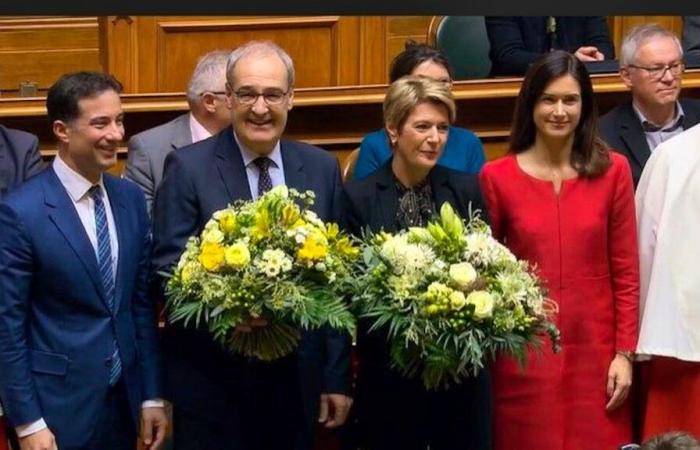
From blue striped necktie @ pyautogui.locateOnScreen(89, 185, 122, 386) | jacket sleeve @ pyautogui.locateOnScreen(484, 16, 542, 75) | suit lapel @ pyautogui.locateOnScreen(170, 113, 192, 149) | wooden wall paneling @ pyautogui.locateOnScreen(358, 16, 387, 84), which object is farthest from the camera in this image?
wooden wall paneling @ pyautogui.locateOnScreen(358, 16, 387, 84)

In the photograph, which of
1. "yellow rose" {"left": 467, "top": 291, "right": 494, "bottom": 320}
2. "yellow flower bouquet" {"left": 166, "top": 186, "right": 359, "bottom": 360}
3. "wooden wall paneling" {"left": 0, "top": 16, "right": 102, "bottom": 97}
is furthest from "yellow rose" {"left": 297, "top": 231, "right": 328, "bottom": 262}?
"wooden wall paneling" {"left": 0, "top": 16, "right": 102, "bottom": 97}

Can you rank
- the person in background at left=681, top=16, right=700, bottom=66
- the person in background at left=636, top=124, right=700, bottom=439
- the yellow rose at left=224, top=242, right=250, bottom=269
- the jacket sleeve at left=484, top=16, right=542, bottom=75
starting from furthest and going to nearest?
the person in background at left=681, top=16, right=700, bottom=66
the jacket sleeve at left=484, top=16, right=542, bottom=75
the person in background at left=636, top=124, right=700, bottom=439
the yellow rose at left=224, top=242, right=250, bottom=269

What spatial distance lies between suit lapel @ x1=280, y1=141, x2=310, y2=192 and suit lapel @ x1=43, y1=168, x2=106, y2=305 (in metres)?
0.49

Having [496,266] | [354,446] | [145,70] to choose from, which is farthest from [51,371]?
[145,70]

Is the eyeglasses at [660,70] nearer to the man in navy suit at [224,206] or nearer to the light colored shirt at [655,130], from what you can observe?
the light colored shirt at [655,130]

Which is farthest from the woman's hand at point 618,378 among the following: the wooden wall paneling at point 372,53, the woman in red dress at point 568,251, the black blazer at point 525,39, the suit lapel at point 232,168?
the wooden wall paneling at point 372,53

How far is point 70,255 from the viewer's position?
8.48 feet

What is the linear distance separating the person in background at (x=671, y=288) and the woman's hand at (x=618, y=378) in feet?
0.17

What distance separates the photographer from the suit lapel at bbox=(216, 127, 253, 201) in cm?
264

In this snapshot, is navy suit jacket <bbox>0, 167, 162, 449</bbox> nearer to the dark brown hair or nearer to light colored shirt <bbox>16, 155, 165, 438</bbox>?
light colored shirt <bbox>16, 155, 165, 438</bbox>

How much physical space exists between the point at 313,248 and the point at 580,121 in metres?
0.99

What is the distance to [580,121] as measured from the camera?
2967 mm

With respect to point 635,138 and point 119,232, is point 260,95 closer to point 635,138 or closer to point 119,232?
point 119,232

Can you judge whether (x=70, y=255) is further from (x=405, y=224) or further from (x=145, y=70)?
(x=145, y=70)
